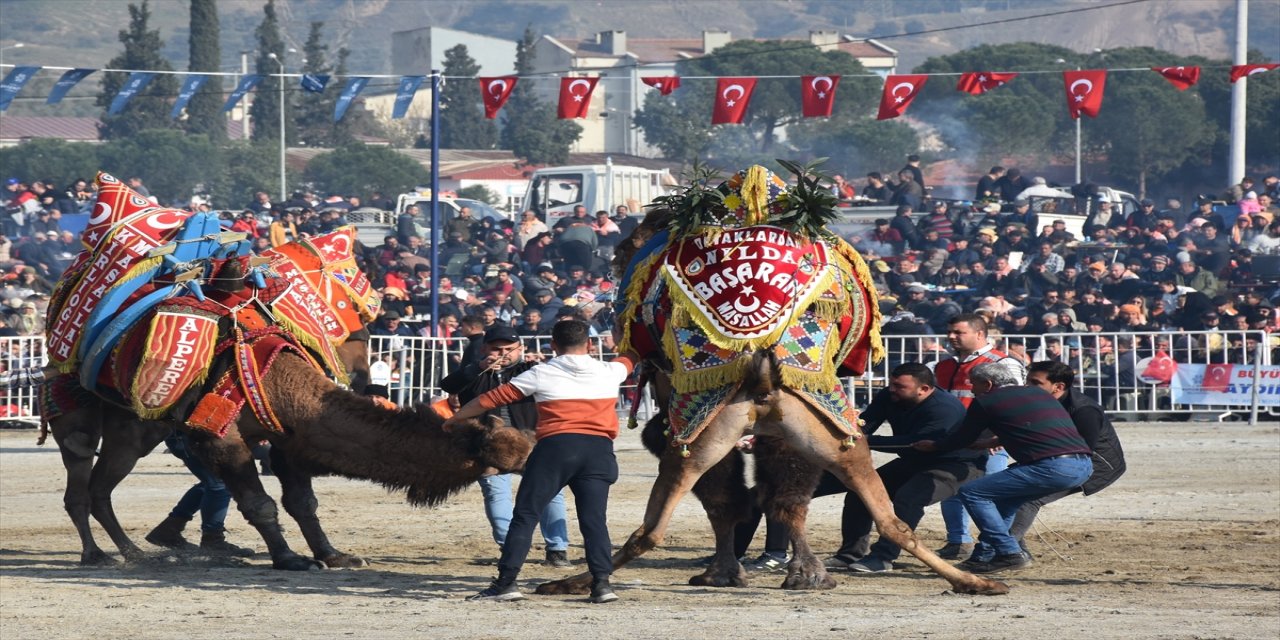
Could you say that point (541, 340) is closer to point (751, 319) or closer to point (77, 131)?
point (751, 319)

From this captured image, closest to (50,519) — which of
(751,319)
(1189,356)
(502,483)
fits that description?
(502,483)

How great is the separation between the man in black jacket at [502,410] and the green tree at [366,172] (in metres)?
60.5

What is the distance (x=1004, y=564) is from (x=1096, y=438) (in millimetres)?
1015

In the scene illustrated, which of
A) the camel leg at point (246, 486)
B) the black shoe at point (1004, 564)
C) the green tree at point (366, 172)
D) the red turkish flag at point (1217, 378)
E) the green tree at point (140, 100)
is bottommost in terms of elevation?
the black shoe at point (1004, 564)

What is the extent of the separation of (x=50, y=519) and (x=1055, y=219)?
784 inches

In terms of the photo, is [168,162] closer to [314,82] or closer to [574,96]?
[314,82]

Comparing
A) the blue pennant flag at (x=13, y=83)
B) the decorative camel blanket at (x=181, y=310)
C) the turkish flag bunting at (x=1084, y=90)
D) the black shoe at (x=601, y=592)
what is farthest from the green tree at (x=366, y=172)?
the black shoe at (x=601, y=592)

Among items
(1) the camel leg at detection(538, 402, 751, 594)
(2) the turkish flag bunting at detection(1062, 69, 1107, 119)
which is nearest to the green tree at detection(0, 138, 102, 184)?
(2) the turkish flag bunting at detection(1062, 69, 1107, 119)

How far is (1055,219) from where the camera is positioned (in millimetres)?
29266

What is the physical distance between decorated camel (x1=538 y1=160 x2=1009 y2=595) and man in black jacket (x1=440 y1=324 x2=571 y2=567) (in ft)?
3.60

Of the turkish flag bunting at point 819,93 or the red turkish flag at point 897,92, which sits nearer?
the red turkish flag at point 897,92

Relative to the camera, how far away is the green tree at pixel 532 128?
79562 mm

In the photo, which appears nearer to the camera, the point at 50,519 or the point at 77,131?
the point at 50,519

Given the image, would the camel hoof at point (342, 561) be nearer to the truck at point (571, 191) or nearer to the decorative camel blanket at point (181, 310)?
the decorative camel blanket at point (181, 310)
